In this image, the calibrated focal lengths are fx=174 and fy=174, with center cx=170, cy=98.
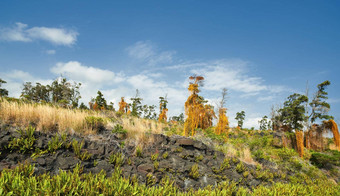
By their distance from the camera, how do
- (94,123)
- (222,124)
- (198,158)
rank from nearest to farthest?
1. (94,123)
2. (198,158)
3. (222,124)

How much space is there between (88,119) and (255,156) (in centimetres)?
1056

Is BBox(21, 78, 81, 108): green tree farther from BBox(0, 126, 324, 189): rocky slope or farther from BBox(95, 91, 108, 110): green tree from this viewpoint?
BBox(0, 126, 324, 189): rocky slope

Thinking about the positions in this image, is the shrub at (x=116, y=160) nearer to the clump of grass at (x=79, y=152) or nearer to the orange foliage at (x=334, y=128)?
the clump of grass at (x=79, y=152)

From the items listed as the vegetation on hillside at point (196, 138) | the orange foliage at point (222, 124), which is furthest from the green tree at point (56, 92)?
the orange foliage at point (222, 124)

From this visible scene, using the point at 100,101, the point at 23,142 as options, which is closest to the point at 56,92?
the point at 100,101

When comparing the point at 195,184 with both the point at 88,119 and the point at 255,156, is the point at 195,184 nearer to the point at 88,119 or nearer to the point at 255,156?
the point at 88,119

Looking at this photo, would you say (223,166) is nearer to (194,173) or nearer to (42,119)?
(194,173)

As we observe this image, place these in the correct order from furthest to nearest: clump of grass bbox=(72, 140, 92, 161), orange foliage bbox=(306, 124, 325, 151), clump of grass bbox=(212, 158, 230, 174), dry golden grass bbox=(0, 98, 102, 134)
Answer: orange foliage bbox=(306, 124, 325, 151) → clump of grass bbox=(212, 158, 230, 174) → dry golden grass bbox=(0, 98, 102, 134) → clump of grass bbox=(72, 140, 92, 161)

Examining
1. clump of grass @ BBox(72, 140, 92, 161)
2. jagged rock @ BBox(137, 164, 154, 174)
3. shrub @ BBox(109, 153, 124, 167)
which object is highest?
clump of grass @ BBox(72, 140, 92, 161)

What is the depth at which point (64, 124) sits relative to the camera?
21.2ft

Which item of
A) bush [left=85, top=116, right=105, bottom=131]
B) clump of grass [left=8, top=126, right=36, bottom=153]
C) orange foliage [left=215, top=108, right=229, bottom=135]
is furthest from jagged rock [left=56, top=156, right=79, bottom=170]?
orange foliage [left=215, top=108, right=229, bottom=135]

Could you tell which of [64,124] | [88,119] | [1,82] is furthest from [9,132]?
[1,82]

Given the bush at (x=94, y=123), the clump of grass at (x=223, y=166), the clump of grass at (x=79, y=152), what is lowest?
the clump of grass at (x=223, y=166)

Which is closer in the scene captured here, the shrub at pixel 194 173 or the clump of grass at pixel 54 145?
the clump of grass at pixel 54 145
